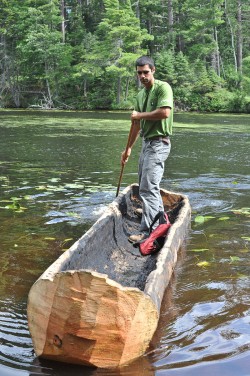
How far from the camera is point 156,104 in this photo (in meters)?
5.03

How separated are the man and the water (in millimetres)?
577

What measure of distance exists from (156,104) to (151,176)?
2.46ft

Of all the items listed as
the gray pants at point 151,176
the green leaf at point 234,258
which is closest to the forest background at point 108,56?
the gray pants at point 151,176

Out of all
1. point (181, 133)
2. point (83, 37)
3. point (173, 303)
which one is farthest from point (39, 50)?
point (173, 303)

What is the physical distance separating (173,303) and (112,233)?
4.87 ft

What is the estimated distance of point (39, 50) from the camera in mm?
36375

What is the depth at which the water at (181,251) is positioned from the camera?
3.02m

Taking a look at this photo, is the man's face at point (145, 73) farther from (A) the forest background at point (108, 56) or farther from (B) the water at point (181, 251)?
(A) the forest background at point (108, 56)

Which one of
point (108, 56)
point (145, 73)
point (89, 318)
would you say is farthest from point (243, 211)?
point (108, 56)

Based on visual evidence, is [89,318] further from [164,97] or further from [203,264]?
[164,97]

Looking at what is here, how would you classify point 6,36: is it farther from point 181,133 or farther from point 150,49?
point 181,133

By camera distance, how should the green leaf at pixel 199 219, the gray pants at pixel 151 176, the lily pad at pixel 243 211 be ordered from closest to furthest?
1. the gray pants at pixel 151 176
2. the green leaf at pixel 199 219
3. the lily pad at pixel 243 211

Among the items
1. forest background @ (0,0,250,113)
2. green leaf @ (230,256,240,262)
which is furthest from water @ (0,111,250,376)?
forest background @ (0,0,250,113)

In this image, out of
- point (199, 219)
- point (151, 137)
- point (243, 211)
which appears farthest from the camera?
point (243, 211)
